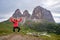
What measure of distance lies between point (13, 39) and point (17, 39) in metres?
0.67

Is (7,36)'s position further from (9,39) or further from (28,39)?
(28,39)

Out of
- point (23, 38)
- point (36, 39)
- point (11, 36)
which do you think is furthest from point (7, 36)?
point (36, 39)

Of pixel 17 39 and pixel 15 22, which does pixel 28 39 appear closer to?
pixel 17 39

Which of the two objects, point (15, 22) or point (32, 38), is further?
point (15, 22)

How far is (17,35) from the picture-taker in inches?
1190

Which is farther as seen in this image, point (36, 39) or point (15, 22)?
point (15, 22)

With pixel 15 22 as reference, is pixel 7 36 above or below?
below

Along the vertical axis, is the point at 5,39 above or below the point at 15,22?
below

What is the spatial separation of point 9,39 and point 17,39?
137 cm

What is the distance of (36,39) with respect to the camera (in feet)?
97.2

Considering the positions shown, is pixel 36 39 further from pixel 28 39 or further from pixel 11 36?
pixel 11 36

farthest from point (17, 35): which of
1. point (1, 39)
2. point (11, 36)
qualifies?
point (1, 39)

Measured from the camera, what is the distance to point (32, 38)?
30.0 meters

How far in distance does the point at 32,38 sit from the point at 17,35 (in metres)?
2.73
